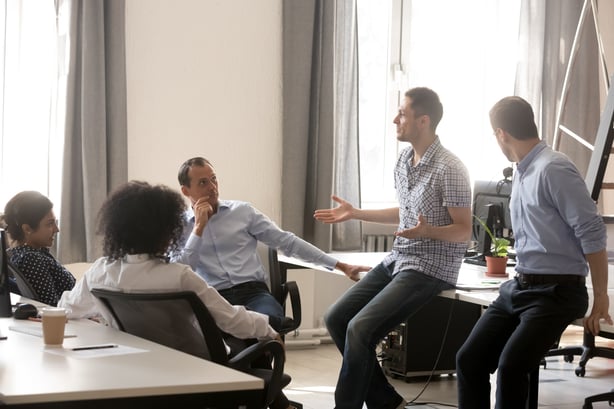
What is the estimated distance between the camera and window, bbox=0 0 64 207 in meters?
5.13

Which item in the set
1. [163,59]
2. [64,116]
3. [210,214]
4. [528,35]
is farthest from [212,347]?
[528,35]

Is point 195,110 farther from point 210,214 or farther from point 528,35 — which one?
point 528,35

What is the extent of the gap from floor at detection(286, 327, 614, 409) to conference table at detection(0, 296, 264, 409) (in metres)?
2.16

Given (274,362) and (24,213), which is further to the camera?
(24,213)

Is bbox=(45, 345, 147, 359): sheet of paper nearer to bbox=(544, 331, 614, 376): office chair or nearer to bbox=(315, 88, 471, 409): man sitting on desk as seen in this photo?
bbox=(315, 88, 471, 409): man sitting on desk

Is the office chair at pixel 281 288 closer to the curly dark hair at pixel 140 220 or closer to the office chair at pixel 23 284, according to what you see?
the office chair at pixel 23 284

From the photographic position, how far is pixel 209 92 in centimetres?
562

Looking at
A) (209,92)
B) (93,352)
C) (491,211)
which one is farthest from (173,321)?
(209,92)

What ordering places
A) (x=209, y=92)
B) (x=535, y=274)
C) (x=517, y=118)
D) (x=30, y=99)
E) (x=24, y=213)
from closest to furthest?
(x=535, y=274), (x=517, y=118), (x=24, y=213), (x=30, y=99), (x=209, y=92)

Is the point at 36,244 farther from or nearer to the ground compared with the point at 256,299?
farther from the ground

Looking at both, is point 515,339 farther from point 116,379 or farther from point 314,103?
point 314,103

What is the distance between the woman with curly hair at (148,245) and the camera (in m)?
2.68

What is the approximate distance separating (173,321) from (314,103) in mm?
3278

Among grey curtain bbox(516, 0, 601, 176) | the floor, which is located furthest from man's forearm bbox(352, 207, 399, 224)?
grey curtain bbox(516, 0, 601, 176)
